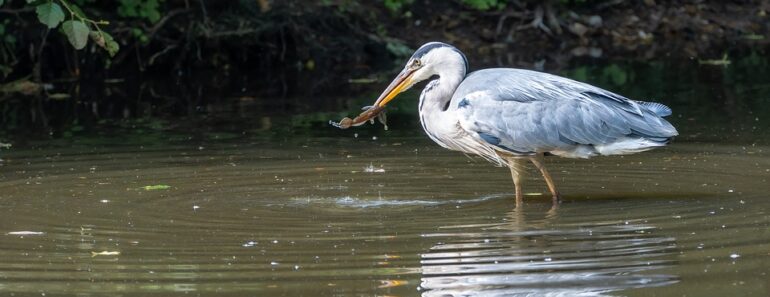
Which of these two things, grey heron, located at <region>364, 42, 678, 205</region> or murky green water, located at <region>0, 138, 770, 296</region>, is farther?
grey heron, located at <region>364, 42, 678, 205</region>

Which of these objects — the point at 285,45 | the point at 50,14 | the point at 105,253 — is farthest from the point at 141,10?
the point at 105,253

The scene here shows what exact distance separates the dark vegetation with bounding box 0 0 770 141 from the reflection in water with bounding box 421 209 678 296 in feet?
21.8

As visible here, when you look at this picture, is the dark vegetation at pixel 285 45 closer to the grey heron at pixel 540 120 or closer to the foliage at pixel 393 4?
the foliage at pixel 393 4

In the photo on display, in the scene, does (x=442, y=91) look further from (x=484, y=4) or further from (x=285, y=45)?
(x=484, y=4)

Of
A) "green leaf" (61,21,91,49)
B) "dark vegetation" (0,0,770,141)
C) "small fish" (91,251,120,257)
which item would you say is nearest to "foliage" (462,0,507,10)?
"dark vegetation" (0,0,770,141)

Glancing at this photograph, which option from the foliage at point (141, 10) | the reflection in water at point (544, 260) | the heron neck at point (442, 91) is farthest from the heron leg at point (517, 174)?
the foliage at point (141, 10)

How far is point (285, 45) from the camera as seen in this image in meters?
19.0

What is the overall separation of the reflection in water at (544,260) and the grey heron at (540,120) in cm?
99

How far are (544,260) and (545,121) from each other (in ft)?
7.18

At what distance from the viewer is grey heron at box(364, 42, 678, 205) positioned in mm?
8398

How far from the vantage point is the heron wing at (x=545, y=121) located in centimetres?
839

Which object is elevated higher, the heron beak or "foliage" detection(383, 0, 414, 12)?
the heron beak

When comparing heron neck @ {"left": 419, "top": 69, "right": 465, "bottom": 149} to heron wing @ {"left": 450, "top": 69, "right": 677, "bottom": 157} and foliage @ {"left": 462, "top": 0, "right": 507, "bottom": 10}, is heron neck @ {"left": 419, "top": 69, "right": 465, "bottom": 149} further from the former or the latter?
foliage @ {"left": 462, "top": 0, "right": 507, "bottom": 10}

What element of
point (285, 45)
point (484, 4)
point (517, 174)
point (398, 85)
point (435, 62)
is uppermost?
point (435, 62)
